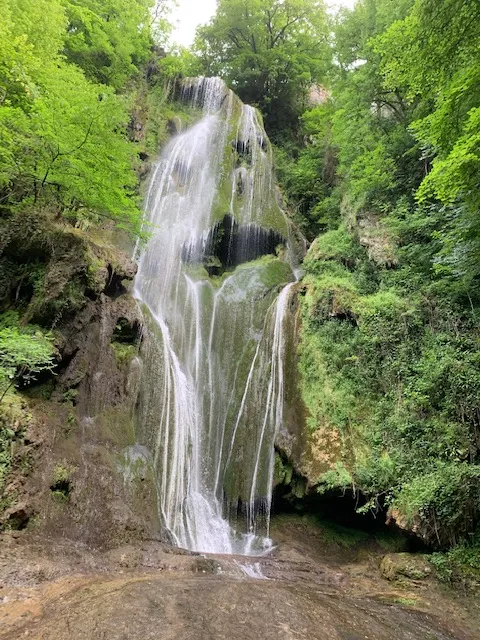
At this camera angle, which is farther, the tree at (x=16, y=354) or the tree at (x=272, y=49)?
the tree at (x=272, y=49)

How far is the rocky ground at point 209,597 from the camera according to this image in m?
4.16

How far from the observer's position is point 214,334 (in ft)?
42.4

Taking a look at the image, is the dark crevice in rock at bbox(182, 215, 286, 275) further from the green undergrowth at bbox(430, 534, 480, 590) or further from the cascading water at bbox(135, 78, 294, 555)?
the green undergrowth at bbox(430, 534, 480, 590)

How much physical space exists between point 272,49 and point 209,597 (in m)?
27.0

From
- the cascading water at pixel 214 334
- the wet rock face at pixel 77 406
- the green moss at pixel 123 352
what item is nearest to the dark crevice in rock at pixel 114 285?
the wet rock face at pixel 77 406

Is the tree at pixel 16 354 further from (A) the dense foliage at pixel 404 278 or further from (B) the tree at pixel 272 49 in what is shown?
(B) the tree at pixel 272 49

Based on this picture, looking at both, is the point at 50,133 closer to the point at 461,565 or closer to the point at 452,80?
the point at 452,80

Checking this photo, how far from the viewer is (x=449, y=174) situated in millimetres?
7102

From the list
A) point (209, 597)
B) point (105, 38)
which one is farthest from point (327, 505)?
point (105, 38)

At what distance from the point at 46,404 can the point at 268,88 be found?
24.2m

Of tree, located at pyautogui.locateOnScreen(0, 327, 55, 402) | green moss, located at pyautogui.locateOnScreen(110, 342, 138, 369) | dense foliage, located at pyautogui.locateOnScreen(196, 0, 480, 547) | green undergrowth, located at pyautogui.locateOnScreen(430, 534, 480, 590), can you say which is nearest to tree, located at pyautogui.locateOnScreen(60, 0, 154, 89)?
dense foliage, located at pyautogui.locateOnScreen(196, 0, 480, 547)

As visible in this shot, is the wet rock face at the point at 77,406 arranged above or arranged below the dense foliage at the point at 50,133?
below

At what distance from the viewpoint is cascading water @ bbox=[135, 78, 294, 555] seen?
976 centimetres

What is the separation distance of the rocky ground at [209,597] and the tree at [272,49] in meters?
24.1
